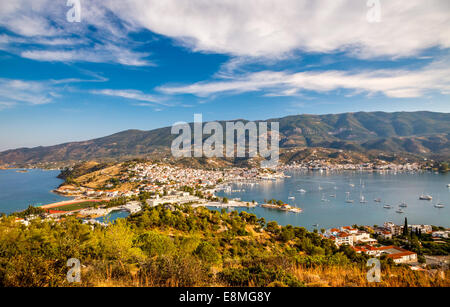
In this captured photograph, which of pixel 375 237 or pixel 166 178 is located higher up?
pixel 166 178

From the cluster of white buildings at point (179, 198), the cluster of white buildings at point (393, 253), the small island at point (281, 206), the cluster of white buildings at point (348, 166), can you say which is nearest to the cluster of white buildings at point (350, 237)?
the cluster of white buildings at point (393, 253)

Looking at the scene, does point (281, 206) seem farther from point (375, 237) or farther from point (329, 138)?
point (329, 138)

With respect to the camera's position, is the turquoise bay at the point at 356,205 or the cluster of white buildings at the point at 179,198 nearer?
the turquoise bay at the point at 356,205

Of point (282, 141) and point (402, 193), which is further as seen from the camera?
point (282, 141)

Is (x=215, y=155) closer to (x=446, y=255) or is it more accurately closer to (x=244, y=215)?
(x=244, y=215)

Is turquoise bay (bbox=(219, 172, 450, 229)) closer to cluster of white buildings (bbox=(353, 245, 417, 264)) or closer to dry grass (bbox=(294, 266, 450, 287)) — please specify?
cluster of white buildings (bbox=(353, 245, 417, 264))

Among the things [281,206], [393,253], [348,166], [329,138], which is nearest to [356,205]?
[281,206]

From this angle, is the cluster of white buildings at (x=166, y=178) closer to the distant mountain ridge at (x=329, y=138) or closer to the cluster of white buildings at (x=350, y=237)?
the cluster of white buildings at (x=350, y=237)

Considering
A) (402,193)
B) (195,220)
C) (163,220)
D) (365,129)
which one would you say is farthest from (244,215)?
(365,129)
